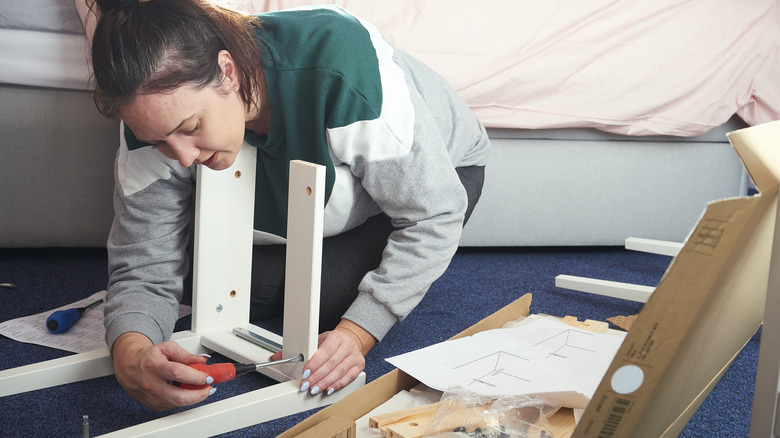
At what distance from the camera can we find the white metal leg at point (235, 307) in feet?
2.59

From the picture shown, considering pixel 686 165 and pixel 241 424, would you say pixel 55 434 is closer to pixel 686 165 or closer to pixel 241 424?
pixel 241 424

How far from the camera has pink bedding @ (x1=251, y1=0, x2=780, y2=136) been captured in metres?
1.54

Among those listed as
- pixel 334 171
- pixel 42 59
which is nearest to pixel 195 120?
pixel 334 171

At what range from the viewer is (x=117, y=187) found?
39.0 inches

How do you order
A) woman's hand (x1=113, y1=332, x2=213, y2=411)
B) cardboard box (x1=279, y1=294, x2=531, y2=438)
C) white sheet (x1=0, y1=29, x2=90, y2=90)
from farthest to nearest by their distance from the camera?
white sheet (x1=0, y1=29, x2=90, y2=90) < woman's hand (x1=113, y1=332, x2=213, y2=411) < cardboard box (x1=279, y1=294, x2=531, y2=438)

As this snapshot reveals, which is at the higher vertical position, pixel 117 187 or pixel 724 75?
pixel 724 75

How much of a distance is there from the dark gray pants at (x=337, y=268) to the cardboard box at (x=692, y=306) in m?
0.70

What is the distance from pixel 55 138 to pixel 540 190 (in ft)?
3.57

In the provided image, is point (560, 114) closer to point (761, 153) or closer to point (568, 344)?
point (568, 344)

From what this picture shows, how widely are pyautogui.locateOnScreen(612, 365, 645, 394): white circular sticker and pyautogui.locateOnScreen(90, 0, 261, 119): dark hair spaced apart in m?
0.61

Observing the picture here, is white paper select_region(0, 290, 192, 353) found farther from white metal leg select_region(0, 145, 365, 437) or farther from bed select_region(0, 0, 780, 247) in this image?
bed select_region(0, 0, 780, 247)

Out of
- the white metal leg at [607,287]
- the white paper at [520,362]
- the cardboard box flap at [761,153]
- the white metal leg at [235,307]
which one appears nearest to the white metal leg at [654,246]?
the white metal leg at [607,287]

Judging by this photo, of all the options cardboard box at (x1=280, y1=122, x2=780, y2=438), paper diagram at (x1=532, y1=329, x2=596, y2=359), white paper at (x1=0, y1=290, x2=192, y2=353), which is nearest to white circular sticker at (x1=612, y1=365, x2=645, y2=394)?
cardboard box at (x1=280, y1=122, x2=780, y2=438)

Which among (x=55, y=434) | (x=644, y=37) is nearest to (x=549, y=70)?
(x=644, y=37)
